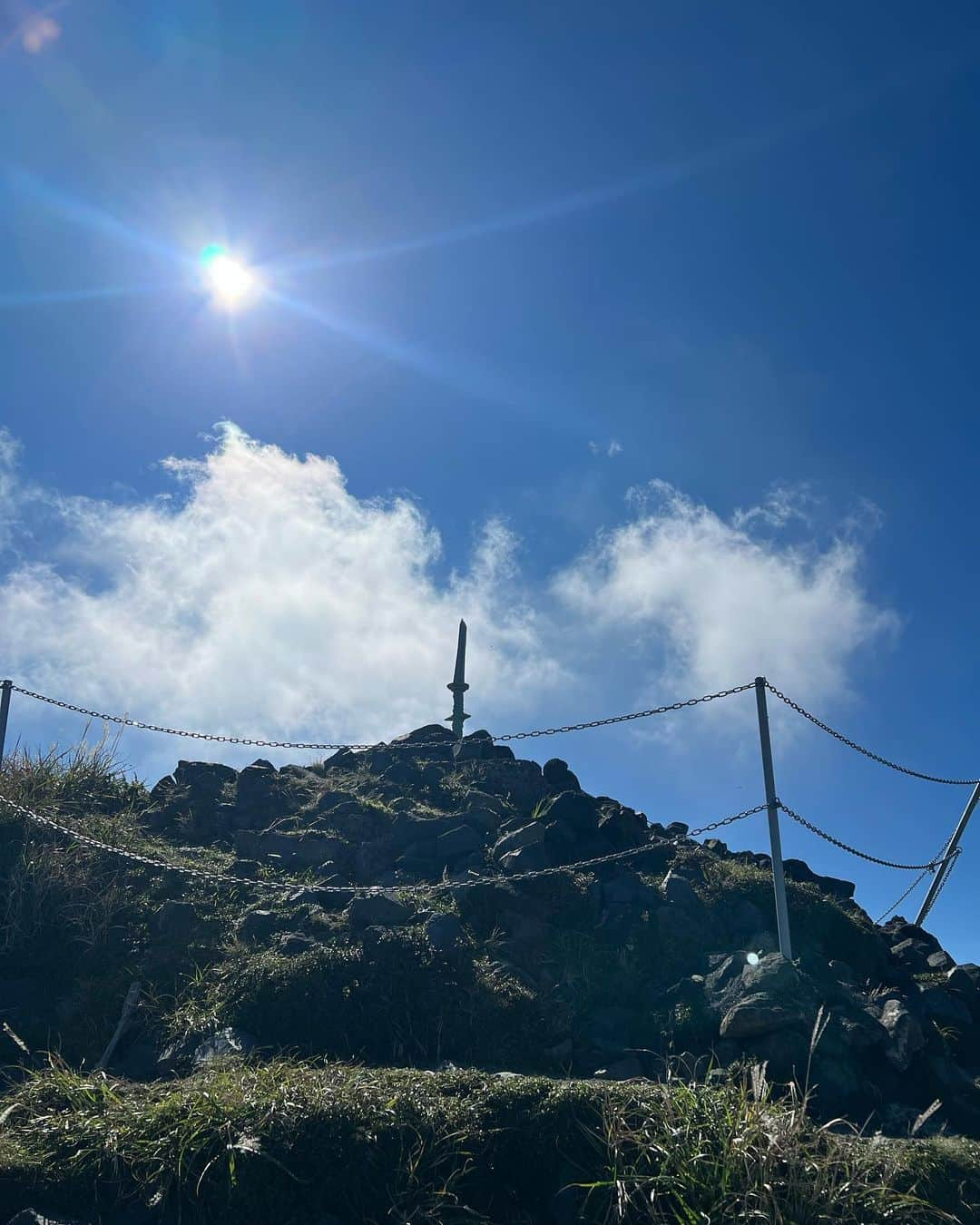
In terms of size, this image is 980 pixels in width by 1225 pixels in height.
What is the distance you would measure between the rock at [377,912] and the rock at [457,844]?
1420 millimetres

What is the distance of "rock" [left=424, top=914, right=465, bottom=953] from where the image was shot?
26.9 feet

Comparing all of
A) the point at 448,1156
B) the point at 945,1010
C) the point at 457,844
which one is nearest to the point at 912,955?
the point at 945,1010

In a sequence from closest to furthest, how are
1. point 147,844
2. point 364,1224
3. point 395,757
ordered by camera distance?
point 364,1224
point 147,844
point 395,757

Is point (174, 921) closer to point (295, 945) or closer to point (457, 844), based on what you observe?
point (295, 945)

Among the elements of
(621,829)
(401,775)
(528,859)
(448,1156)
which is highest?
(401,775)

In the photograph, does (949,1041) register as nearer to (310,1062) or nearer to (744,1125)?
(744,1125)

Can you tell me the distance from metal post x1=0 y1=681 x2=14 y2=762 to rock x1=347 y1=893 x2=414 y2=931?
3953mm

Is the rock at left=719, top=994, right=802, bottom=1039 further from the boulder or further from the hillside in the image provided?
the boulder

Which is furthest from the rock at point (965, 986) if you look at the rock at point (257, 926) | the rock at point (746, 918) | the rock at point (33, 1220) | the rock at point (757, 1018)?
the rock at point (33, 1220)

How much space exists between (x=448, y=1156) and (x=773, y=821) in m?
4.47

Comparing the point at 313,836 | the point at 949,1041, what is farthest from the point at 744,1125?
the point at 313,836

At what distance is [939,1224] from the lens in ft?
15.8

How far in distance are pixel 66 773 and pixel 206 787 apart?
155 centimetres

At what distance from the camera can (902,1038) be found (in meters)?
7.58
